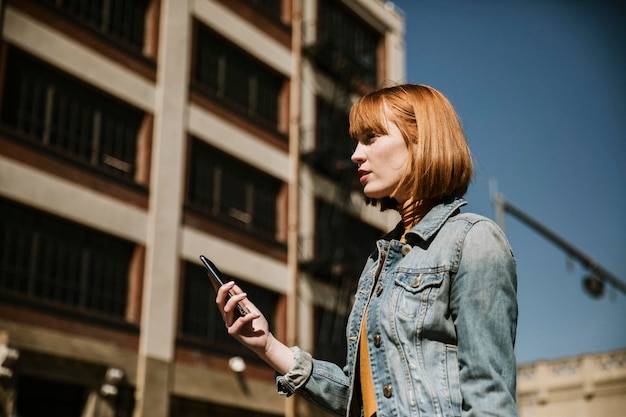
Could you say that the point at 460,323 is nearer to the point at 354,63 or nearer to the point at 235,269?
the point at 235,269

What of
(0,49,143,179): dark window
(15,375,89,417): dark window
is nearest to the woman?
(15,375,89,417): dark window

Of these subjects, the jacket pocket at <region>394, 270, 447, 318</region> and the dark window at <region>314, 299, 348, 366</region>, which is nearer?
the jacket pocket at <region>394, 270, 447, 318</region>

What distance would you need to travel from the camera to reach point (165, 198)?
2244 centimetres

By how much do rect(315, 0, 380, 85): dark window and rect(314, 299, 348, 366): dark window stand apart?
8952 millimetres

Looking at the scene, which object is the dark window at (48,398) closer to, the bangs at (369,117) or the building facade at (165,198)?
the building facade at (165,198)

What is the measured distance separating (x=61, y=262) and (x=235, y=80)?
9.63 m

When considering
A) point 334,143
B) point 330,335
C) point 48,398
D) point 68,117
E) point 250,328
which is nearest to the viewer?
point 250,328

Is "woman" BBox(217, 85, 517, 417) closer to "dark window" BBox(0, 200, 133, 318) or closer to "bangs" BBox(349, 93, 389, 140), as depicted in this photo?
"bangs" BBox(349, 93, 389, 140)

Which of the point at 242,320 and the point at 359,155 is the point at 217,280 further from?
the point at 359,155

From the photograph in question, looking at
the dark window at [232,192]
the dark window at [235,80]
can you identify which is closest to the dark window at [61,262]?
the dark window at [232,192]

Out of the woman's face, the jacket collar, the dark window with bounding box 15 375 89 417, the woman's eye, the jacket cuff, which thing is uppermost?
the dark window with bounding box 15 375 89 417

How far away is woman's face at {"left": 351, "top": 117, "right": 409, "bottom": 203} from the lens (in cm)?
301

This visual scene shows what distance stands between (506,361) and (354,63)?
29482 millimetres

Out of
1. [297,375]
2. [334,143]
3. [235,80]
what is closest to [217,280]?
[297,375]
